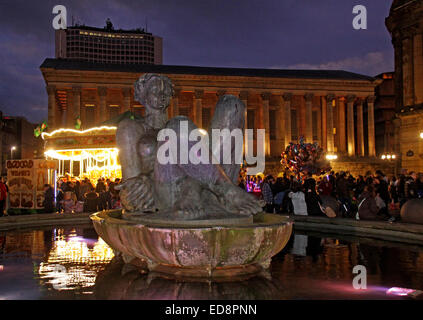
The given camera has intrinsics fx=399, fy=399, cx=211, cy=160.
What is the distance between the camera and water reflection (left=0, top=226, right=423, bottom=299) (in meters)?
3.54

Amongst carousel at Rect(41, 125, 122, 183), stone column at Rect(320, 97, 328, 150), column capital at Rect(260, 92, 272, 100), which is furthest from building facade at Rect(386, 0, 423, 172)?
carousel at Rect(41, 125, 122, 183)

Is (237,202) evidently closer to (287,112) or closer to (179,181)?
(179,181)

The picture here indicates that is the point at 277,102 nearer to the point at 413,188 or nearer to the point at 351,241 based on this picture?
the point at 413,188

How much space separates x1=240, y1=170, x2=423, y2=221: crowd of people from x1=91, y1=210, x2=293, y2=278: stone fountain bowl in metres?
5.37

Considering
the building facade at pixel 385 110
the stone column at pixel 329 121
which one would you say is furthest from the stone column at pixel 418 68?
the building facade at pixel 385 110

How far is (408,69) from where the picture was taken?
2897cm

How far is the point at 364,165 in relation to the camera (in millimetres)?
41188

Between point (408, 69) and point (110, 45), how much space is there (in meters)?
80.5

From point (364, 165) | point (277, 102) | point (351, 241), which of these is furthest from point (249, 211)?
point (277, 102)

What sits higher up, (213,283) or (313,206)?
(313,206)

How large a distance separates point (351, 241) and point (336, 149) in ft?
139

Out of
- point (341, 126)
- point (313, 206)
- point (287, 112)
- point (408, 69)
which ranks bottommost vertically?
point (313, 206)

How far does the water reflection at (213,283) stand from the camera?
3.54 m

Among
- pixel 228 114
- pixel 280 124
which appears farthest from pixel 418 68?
pixel 228 114
